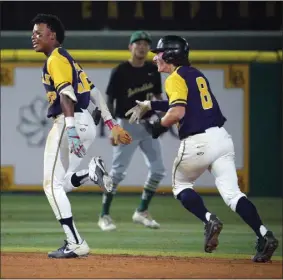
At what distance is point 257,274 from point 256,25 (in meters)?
6.65

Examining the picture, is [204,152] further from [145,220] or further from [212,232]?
[145,220]

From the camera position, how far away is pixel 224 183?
7.14 m

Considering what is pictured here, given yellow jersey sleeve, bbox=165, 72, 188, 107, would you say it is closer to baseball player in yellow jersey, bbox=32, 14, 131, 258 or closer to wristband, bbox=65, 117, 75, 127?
baseball player in yellow jersey, bbox=32, 14, 131, 258

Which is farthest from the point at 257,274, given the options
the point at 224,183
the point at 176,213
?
the point at 176,213

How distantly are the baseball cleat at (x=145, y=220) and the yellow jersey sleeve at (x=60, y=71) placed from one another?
2896mm

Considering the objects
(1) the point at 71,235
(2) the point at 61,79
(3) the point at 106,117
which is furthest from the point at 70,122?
(1) the point at 71,235

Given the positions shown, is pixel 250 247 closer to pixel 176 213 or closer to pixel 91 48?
pixel 176 213

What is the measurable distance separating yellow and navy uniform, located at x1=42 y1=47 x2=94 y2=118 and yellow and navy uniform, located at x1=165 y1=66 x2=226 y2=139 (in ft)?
2.17

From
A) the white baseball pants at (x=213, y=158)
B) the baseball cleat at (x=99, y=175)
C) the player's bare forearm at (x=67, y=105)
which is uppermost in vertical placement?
the player's bare forearm at (x=67, y=105)

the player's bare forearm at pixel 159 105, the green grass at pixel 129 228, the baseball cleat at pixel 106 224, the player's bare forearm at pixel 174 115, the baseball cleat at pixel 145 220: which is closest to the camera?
the player's bare forearm at pixel 174 115

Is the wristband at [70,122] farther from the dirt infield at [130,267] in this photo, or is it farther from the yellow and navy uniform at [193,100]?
the dirt infield at [130,267]

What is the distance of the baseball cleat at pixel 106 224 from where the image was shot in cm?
940

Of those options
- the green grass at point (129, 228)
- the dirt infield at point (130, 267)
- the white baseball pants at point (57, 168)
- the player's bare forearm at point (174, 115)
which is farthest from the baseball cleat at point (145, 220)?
the player's bare forearm at point (174, 115)

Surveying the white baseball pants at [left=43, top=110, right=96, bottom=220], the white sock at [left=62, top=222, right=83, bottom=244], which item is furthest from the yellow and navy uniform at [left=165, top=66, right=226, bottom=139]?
the white sock at [left=62, top=222, right=83, bottom=244]
